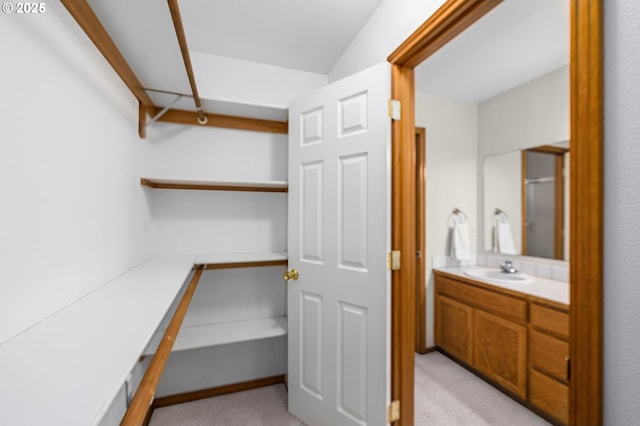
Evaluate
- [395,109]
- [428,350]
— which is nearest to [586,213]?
[395,109]

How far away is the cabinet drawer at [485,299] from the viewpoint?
1922 mm

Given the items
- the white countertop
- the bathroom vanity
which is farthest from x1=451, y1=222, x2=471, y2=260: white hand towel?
the white countertop

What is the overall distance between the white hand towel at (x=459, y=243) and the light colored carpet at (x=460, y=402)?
1.00m

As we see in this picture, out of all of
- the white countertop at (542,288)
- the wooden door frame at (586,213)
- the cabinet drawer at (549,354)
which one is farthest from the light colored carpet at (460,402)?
the wooden door frame at (586,213)

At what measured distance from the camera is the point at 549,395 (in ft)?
5.76

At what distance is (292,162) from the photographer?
187cm

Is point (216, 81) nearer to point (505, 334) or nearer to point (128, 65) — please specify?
point (128, 65)

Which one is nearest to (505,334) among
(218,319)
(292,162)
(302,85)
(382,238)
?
(382,238)

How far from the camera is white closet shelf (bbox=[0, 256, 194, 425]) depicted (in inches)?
16.1

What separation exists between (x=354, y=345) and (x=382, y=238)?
2.04 ft

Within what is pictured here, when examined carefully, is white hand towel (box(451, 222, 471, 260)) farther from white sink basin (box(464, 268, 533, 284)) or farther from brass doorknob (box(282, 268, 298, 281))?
brass doorknob (box(282, 268, 298, 281))

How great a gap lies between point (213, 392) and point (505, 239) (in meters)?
2.84

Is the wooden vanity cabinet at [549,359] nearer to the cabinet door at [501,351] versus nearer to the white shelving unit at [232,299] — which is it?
the cabinet door at [501,351]

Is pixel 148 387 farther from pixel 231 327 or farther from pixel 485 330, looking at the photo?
pixel 485 330
